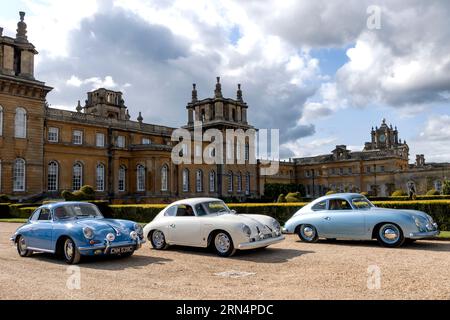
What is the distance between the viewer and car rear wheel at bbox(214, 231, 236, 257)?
10234 mm

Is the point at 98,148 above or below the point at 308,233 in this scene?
above

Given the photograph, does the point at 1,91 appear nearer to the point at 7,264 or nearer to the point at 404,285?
the point at 7,264

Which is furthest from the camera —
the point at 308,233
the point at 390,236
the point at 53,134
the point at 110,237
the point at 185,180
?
the point at 185,180

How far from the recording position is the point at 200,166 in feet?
171

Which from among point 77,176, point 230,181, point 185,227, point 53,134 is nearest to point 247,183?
point 230,181

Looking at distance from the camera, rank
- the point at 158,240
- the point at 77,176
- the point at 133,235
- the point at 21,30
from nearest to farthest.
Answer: the point at 133,235 < the point at 158,240 < the point at 21,30 < the point at 77,176

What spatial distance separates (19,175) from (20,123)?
168 inches

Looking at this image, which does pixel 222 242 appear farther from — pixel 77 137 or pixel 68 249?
pixel 77 137

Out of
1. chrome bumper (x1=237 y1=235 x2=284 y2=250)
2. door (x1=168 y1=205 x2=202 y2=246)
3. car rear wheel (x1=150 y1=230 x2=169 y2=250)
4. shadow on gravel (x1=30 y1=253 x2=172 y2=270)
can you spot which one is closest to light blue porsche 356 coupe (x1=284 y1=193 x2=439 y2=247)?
chrome bumper (x1=237 y1=235 x2=284 y2=250)

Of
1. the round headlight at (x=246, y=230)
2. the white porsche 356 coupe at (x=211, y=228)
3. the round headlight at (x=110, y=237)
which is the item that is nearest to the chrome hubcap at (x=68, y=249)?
the round headlight at (x=110, y=237)

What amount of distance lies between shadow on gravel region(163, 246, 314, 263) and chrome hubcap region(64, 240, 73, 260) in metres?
2.97

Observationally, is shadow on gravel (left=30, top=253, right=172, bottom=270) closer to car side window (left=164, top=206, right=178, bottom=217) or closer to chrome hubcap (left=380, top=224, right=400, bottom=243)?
car side window (left=164, top=206, right=178, bottom=217)

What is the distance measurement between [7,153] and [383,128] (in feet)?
314

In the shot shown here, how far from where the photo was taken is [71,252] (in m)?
9.57
